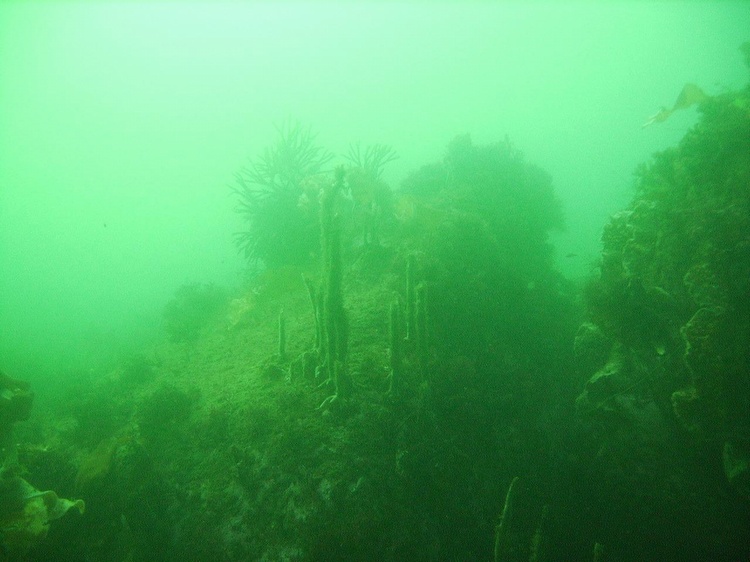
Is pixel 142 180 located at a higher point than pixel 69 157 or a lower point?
lower

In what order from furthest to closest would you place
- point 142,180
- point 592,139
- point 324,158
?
point 592,139 < point 142,180 < point 324,158

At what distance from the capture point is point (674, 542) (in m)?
5.37

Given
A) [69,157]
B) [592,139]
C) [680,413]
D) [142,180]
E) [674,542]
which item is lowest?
[674,542]

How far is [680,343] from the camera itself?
6.05 m

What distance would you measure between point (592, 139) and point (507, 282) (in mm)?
140101

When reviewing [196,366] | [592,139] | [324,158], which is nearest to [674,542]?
[196,366]

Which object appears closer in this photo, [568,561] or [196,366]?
[568,561]

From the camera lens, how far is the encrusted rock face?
5.16 m

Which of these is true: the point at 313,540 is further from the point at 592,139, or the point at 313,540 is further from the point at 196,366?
the point at 592,139

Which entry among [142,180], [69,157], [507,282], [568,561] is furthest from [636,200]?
[69,157]

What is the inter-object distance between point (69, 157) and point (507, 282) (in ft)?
547

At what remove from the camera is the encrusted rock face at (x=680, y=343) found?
203 inches

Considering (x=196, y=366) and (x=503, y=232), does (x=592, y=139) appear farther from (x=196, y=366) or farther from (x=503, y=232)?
(x=196, y=366)

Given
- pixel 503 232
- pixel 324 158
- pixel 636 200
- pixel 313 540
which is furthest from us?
pixel 324 158
